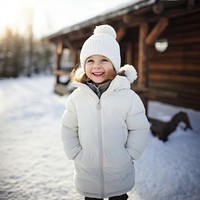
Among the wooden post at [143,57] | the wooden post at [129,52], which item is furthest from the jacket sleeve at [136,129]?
the wooden post at [129,52]

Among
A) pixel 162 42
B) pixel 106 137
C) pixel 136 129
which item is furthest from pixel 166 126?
pixel 162 42

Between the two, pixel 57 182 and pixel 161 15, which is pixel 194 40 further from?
pixel 57 182

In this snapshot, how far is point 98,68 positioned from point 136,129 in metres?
0.59

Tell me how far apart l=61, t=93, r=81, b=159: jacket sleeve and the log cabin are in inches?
131

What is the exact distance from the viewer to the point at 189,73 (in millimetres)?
7195

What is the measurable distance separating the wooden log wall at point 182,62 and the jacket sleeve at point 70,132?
4.98m

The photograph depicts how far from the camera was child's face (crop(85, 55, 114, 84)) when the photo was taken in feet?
5.92

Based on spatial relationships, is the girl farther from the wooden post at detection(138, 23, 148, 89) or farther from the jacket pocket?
the wooden post at detection(138, 23, 148, 89)

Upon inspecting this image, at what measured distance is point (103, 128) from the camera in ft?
5.70

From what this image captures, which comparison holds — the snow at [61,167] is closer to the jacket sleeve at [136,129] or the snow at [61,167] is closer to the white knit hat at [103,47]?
the jacket sleeve at [136,129]

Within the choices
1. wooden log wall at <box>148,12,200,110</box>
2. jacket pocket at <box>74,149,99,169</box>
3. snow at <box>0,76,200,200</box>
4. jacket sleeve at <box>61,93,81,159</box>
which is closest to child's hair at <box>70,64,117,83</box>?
jacket sleeve at <box>61,93,81,159</box>

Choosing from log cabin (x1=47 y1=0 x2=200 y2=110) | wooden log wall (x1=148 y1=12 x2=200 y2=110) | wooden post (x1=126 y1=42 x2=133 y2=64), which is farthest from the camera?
wooden post (x1=126 y1=42 x2=133 y2=64)

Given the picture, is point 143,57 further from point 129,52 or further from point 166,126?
point 129,52

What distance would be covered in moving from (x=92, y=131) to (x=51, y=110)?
5.92 m
